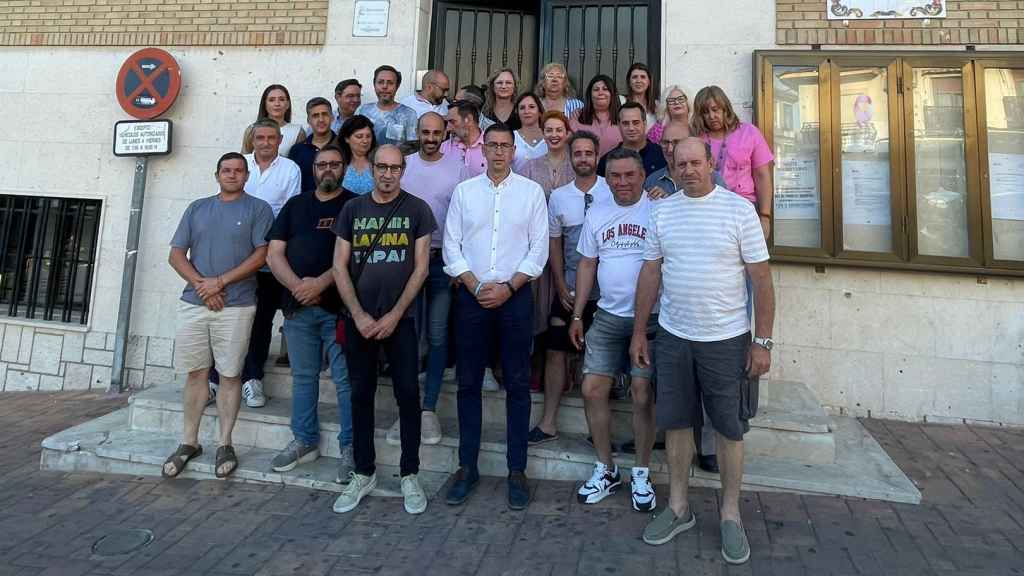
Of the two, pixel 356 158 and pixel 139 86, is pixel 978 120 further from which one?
pixel 139 86

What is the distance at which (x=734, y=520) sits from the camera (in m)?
2.84

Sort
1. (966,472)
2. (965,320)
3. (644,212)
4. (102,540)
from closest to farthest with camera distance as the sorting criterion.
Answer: (102,540) → (644,212) → (966,472) → (965,320)

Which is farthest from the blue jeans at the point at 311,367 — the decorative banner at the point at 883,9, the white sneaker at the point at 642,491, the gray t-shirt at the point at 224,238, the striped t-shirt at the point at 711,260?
the decorative banner at the point at 883,9

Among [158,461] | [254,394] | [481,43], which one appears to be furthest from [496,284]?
[481,43]

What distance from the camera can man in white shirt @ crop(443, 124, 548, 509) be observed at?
3.34 metres

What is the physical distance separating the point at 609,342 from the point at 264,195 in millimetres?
2779

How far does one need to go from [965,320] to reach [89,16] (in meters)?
9.23

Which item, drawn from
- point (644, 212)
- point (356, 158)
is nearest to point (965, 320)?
point (644, 212)

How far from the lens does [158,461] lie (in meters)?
3.85

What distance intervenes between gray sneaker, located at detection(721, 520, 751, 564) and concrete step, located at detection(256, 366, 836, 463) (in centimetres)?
113

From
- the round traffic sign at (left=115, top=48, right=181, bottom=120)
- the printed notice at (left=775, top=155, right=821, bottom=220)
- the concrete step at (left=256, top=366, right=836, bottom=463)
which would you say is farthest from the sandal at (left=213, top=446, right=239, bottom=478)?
the printed notice at (left=775, top=155, right=821, bottom=220)

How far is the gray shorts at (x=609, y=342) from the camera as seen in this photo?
333 cm

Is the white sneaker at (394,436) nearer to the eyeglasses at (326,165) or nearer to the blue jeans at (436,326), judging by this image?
the blue jeans at (436,326)

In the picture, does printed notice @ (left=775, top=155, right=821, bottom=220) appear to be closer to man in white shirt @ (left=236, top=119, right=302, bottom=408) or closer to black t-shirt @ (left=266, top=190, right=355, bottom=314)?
black t-shirt @ (left=266, top=190, right=355, bottom=314)
